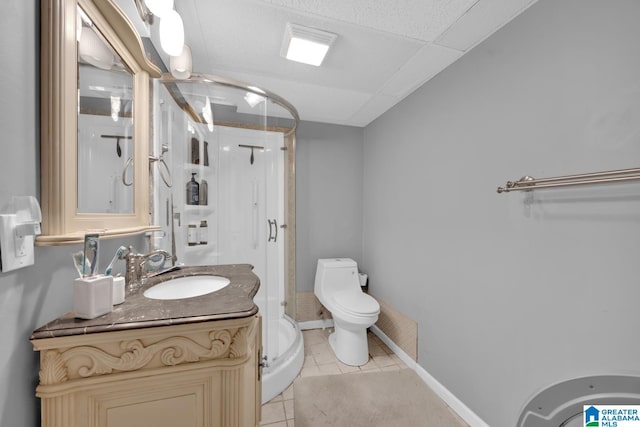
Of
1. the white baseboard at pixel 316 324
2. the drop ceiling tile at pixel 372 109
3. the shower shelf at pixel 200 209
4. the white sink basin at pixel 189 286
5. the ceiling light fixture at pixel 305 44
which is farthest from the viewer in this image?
the white baseboard at pixel 316 324

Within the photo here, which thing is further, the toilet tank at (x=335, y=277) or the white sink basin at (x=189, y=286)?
the toilet tank at (x=335, y=277)

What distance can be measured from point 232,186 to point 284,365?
145 centimetres

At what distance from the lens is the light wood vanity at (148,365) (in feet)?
2.14

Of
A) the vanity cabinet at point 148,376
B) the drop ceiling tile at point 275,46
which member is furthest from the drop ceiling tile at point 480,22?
the vanity cabinet at point 148,376

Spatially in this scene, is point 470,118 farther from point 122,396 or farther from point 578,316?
point 122,396

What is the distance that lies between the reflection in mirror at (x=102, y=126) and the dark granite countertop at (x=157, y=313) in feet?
1.14

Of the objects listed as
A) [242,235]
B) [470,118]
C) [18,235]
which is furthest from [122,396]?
[470,118]

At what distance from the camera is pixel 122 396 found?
72 cm

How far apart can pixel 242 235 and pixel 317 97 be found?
1403 mm

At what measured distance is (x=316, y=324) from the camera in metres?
2.75

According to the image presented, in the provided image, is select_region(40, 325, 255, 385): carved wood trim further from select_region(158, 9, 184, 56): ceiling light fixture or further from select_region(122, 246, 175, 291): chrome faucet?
select_region(158, 9, 184, 56): ceiling light fixture

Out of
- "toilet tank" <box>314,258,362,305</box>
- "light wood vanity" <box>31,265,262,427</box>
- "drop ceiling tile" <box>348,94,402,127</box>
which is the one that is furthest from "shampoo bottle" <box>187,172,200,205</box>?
"drop ceiling tile" <box>348,94,402,127</box>

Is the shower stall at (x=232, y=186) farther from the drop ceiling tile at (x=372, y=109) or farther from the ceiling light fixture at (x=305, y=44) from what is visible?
Result: the drop ceiling tile at (x=372, y=109)

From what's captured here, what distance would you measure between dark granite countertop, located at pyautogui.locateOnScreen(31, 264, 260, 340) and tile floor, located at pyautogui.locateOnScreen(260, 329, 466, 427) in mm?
1048
